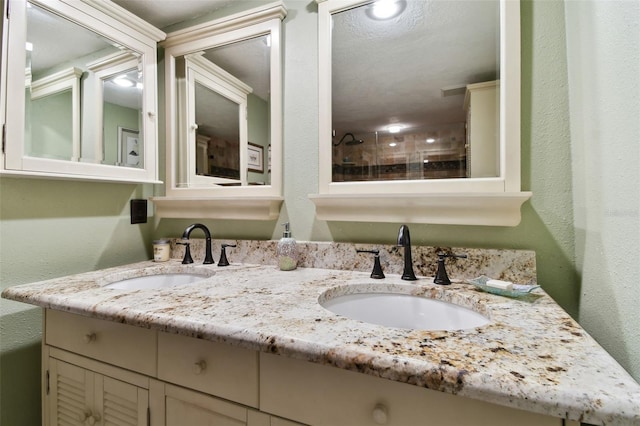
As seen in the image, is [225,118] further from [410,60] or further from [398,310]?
[398,310]

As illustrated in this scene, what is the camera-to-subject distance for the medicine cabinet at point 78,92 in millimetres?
935

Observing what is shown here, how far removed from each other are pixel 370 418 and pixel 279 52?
4.12ft

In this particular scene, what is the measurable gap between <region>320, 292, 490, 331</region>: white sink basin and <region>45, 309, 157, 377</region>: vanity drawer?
1.50 feet

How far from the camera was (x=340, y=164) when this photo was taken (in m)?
1.13

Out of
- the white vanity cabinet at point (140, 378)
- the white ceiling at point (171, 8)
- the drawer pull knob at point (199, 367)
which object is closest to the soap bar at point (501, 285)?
the white vanity cabinet at point (140, 378)

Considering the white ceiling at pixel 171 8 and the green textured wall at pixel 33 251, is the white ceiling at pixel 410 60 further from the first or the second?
the green textured wall at pixel 33 251

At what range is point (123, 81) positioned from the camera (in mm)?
1285

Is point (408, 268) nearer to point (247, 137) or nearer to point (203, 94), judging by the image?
point (247, 137)

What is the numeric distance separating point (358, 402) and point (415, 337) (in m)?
0.15

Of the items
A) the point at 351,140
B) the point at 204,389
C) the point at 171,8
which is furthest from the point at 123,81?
the point at 204,389

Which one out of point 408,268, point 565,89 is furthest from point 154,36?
point 565,89

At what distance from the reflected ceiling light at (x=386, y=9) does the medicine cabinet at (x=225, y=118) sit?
373mm

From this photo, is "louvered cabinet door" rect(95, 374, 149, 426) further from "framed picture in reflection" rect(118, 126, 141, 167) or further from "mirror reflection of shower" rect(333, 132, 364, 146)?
"mirror reflection of shower" rect(333, 132, 364, 146)

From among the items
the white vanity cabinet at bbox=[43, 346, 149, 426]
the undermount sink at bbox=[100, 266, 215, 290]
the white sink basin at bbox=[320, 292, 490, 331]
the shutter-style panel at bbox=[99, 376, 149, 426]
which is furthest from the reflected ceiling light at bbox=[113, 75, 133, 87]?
the white sink basin at bbox=[320, 292, 490, 331]
